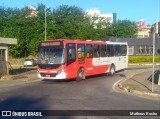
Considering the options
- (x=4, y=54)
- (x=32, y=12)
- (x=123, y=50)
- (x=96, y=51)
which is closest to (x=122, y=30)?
(x=32, y=12)

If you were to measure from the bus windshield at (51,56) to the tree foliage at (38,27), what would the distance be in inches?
1911

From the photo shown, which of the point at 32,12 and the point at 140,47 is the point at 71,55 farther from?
the point at 32,12

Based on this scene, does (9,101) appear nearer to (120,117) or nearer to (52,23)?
(120,117)

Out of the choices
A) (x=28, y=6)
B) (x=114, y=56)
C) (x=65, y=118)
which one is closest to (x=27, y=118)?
(x=65, y=118)

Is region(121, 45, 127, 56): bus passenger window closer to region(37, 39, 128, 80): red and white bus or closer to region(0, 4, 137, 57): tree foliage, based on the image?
region(37, 39, 128, 80): red and white bus

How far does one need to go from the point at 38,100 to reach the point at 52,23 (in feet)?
213

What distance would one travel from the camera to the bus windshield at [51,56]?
21.7 m

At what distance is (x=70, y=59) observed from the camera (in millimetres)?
22234

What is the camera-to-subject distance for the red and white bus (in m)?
21.8

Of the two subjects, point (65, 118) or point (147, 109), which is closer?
point (65, 118)

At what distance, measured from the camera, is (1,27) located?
7788 centimetres

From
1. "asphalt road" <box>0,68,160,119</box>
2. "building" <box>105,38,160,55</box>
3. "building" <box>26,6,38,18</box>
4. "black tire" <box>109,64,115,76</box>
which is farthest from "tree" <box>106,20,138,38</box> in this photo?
"asphalt road" <box>0,68,160,119</box>

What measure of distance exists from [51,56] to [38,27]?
54.5 meters

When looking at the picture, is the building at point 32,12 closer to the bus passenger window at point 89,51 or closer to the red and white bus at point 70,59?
the red and white bus at point 70,59
